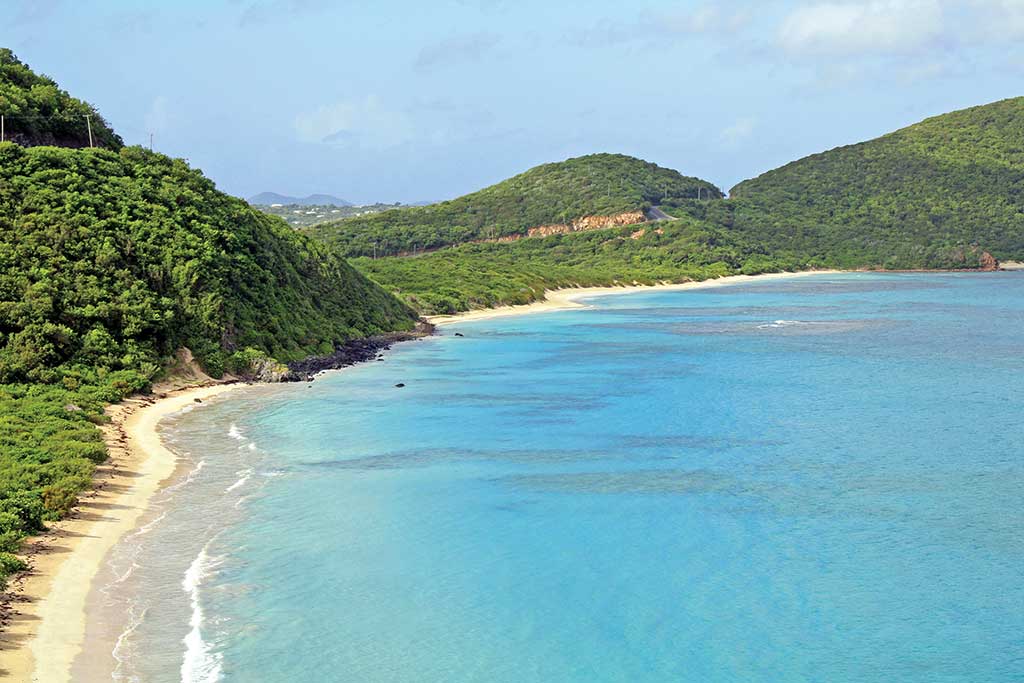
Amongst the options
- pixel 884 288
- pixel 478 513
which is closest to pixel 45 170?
pixel 478 513

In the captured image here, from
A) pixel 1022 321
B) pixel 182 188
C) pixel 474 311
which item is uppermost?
pixel 182 188

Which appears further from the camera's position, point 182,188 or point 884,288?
point 884,288

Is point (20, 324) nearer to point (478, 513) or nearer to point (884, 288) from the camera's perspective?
point (478, 513)

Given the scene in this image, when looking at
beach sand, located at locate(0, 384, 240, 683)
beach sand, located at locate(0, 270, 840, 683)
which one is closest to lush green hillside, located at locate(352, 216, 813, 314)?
beach sand, located at locate(0, 270, 840, 683)

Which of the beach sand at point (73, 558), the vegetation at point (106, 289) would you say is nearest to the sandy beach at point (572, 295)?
the vegetation at point (106, 289)

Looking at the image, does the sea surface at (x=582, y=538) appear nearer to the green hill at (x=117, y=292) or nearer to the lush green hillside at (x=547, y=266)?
the green hill at (x=117, y=292)
